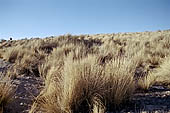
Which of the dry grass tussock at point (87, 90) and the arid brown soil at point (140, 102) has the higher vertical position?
the dry grass tussock at point (87, 90)

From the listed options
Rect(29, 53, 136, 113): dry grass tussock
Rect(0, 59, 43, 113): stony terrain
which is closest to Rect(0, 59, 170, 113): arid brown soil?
Rect(0, 59, 43, 113): stony terrain

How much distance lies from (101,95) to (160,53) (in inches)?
255

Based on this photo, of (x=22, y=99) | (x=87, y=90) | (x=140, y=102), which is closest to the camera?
(x=87, y=90)

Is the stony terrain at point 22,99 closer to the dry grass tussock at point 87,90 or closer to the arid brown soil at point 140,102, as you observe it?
the arid brown soil at point 140,102

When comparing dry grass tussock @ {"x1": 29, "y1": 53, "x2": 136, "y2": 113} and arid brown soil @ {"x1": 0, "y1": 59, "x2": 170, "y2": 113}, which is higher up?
dry grass tussock @ {"x1": 29, "y1": 53, "x2": 136, "y2": 113}

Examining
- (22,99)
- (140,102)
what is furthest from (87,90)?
(22,99)

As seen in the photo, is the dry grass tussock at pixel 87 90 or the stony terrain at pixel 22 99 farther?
the stony terrain at pixel 22 99

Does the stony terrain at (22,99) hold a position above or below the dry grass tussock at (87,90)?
below

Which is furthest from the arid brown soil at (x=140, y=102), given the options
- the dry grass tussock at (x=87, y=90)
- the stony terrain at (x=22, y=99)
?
the dry grass tussock at (x=87, y=90)

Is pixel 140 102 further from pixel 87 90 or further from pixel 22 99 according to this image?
pixel 22 99

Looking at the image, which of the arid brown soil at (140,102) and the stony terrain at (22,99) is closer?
the arid brown soil at (140,102)

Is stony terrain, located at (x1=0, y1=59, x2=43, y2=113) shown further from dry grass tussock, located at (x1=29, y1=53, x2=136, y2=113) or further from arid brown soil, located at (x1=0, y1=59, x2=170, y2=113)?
dry grass tussock, located at (x1=29, y1=53, x2=136, y2=113)

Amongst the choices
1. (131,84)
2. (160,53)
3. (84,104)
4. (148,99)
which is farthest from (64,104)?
(160,53)

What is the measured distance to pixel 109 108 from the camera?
9.40ft
